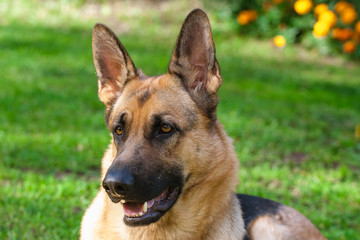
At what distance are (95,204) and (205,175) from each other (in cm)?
95

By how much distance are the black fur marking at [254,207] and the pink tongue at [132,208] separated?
119cm

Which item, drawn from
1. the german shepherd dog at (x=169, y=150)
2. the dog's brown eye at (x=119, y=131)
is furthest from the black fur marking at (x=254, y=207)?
the dog's brown eye at (x=119, y=131)

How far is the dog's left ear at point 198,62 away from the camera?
350 cm

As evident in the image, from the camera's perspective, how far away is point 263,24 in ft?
43.7

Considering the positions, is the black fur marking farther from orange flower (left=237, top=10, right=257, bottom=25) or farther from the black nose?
orange flower (left=237, top=10, right=257, bottom=25)

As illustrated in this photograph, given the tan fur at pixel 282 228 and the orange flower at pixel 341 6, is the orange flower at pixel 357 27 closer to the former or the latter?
the orange flower at pixel 341 6

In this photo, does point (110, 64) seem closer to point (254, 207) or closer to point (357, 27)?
point (254, 207)

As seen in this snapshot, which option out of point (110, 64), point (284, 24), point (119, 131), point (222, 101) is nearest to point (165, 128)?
point (119, 131)

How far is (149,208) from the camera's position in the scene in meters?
3.32

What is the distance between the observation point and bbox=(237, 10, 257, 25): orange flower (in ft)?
42.9

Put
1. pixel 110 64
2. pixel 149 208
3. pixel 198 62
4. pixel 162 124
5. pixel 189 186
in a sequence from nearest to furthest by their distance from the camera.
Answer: pixel 149 208
pixel 162 124
pixel 189 186
pixel 198 62
pixel 110 64

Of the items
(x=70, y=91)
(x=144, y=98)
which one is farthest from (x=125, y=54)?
(x=70, y=91)

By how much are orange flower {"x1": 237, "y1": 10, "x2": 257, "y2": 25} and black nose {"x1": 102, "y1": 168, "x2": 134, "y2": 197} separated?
34.6 feet

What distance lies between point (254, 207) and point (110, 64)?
70.1 inches
